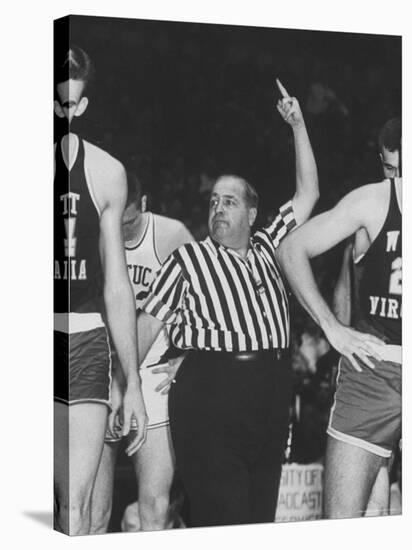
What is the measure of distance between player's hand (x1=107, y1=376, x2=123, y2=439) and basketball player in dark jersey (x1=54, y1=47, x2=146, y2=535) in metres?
0.04

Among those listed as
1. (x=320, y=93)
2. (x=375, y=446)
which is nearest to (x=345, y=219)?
(x=320, y=93)

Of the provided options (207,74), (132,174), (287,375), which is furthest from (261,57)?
(287,375)

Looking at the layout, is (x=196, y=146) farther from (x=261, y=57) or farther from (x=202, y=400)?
(x=202, y=400)

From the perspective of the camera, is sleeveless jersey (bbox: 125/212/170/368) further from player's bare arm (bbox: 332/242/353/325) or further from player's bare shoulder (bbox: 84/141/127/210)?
player's bare arm (bbox: 332/242/353/325)

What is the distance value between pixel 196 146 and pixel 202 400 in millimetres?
1618

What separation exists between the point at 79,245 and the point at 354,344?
205 cm

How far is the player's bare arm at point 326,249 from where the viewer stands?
1061 cm

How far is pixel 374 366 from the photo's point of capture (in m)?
10.9

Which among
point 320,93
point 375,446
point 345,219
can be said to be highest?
point 320,93

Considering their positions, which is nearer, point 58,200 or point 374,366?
point 58,200

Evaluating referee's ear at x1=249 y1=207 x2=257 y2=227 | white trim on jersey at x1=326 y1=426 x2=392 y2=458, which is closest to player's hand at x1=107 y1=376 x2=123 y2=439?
referee's ear at x1=249 y1=207 x2=257 y2=227

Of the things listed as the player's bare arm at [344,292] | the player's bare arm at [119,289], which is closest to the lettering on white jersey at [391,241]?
the player's bare arm at [344,292]

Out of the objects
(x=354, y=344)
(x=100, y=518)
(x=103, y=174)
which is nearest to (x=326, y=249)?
(x=354, y=344)

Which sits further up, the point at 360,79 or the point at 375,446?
the point at 360,79
